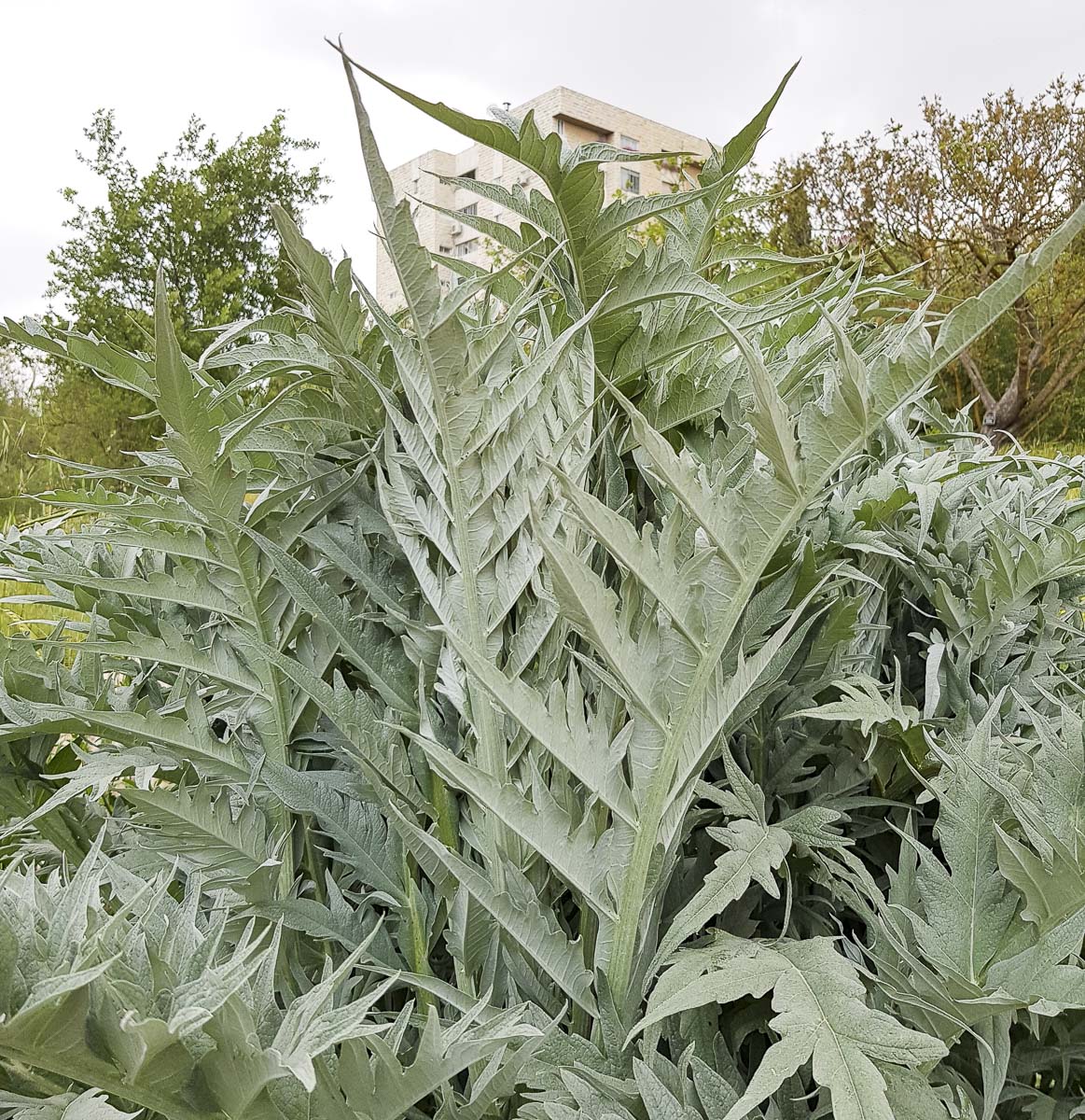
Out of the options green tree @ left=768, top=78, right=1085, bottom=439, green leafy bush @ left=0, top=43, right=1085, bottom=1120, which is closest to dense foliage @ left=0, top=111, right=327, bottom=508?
green tree @ left=768, top=78, right=1085, bottom=439

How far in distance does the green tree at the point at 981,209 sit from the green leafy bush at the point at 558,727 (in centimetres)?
1048

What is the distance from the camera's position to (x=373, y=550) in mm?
705

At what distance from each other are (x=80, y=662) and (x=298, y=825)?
0.75ft

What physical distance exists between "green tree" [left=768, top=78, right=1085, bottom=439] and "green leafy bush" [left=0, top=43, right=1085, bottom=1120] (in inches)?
412

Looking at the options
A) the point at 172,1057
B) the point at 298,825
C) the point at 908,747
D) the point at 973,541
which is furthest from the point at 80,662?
the point at 973,541

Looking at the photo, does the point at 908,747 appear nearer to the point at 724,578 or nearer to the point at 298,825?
the point at 724,578

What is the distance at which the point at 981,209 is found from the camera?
10656mm

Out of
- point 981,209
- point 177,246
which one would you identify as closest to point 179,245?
point 177,246

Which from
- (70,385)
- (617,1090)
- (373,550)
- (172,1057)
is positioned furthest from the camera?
(70,385)

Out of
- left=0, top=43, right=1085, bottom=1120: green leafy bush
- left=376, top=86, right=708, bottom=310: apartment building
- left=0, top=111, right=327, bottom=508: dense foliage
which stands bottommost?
left=0, top=43, right=1085, bottom=1120: green leafy bush

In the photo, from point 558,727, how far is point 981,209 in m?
11.9

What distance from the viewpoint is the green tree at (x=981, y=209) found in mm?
10531

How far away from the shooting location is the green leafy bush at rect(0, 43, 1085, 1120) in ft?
1.45

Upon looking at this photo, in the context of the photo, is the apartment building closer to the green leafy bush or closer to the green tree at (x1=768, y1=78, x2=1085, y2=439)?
the green tree at (x1=768, y1=78, x2=1085, y2=439)
